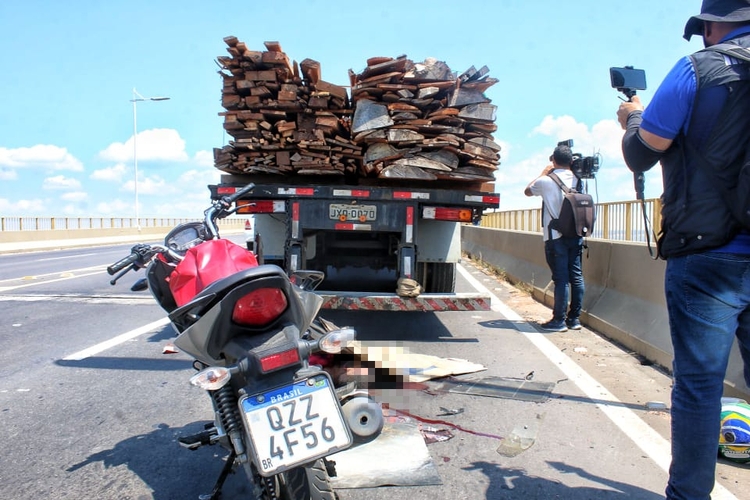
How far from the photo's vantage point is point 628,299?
627 centimetres

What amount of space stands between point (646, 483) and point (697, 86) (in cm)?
198

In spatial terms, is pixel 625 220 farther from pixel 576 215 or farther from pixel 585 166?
pixel 576 215

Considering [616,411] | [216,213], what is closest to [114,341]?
[216,213]

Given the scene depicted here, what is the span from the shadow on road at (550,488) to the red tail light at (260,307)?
1.42 metres

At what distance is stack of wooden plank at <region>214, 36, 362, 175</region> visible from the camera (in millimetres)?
6930

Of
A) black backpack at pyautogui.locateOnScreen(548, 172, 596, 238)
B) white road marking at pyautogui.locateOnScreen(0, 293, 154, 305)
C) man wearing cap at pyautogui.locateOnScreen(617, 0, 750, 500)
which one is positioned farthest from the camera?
white road marking at pyautogui.locateOnScreen(0, 293, 154, 305)

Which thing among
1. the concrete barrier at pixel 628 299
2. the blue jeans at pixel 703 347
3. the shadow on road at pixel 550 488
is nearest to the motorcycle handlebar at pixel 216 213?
the shadow on road at pixel 550 488

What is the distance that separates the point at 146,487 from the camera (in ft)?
10.2

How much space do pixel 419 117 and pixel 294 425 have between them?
5155 millimetres

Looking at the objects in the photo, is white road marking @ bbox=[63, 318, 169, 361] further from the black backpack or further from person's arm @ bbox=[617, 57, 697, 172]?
person's arm @ bbox=[617, 57, 697, 172]

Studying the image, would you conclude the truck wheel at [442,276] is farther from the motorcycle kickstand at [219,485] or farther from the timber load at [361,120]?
the motorcycle kickstand at [219,485]

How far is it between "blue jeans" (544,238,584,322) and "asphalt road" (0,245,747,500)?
0.34 metres

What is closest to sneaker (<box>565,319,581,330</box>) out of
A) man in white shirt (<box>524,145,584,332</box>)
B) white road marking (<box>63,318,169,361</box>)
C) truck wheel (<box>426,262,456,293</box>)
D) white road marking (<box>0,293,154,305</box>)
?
man in white shirt (<box>524,145,584,332</box>)

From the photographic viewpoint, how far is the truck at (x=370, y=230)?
6375 millimetres
